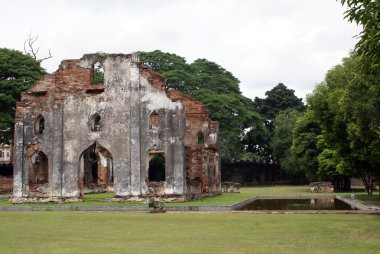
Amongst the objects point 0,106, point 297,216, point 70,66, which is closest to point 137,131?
point 70,66

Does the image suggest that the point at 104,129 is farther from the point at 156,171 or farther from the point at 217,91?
the point at 217,91

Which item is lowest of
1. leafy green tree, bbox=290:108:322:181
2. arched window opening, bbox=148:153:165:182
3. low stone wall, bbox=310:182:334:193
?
low stone wall, bbox=310:182:334:193

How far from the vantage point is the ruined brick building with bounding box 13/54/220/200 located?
25734 millimetres

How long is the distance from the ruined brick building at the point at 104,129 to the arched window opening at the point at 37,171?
5cm

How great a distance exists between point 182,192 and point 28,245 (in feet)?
48.0

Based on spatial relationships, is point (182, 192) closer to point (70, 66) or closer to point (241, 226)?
point (70, 66)

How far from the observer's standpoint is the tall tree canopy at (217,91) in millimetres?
45688

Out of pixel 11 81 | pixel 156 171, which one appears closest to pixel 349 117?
pixel 11 81

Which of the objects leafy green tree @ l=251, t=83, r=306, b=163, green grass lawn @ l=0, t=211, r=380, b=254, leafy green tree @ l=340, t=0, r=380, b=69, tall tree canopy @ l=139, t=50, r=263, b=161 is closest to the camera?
leafy green tree @ l=340, t=0, r=380, b=69

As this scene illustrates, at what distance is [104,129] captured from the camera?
86.8 feet

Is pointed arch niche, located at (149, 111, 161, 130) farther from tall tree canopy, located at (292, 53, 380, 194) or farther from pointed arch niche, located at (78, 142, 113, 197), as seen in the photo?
tall tree canopy, located at (292, 53, 380, 194)

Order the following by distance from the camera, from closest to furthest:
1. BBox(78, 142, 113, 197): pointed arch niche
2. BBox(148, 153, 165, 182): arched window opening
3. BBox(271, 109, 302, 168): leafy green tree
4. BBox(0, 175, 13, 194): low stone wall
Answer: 1. BBox(0, 175, 13, 194): low stone wall
2. BBox(78, 142, 113, 197): pointed arch niche
3. BBox(148, 153, 165, 182): arched window opening
4. BBox(271, 109, 302, 168): leafy green tree

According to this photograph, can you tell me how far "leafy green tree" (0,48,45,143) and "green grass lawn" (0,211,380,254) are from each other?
63.5 ft

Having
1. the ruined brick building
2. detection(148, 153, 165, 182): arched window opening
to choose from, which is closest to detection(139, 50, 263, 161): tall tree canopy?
detection(148, 153, 165, 182): arched window opening
